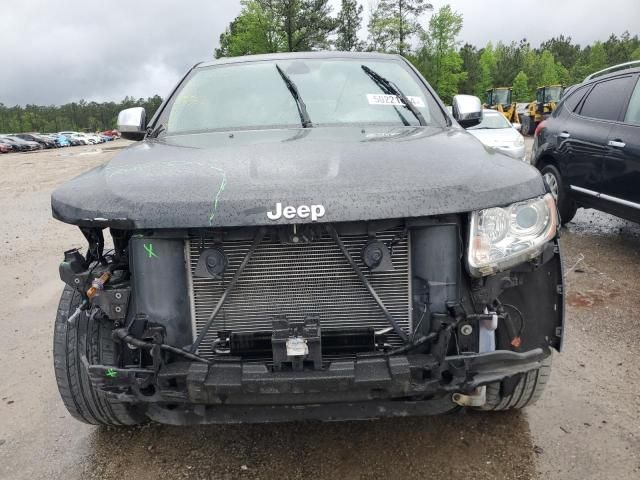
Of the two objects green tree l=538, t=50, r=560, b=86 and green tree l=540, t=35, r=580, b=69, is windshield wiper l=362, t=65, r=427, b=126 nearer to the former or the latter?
green tree l=538, t=50, r=560, b=86

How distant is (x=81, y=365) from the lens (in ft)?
7.34

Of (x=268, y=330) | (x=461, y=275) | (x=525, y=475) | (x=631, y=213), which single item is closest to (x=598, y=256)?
(x=631, y=213)

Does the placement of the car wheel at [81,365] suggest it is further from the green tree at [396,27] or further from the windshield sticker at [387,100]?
the green tree at [396,27]

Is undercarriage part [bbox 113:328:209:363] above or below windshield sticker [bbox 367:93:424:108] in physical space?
below

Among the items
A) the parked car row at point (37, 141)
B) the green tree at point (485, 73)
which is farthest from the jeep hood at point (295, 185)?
the green tree at point (485, 73)

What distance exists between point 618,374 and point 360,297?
1905mm

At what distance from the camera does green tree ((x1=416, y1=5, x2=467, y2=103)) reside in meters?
40.2

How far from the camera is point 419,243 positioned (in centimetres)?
192

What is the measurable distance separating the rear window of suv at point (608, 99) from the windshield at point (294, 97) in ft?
9.47

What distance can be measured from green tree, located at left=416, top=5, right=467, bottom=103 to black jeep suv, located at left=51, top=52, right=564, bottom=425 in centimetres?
4025

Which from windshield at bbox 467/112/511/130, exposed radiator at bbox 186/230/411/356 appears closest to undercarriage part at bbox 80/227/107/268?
exposed radiator at bbox 186/230/411/356

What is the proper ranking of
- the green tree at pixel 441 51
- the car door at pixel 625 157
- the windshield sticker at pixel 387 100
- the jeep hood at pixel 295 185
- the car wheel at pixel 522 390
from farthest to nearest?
the green tree at pixel 441 51, the car door at pixel 625 157, the windshield sticker at pixel 387 100, the car wheel at pixel 522 390, the jeep hood at pixel 295 185

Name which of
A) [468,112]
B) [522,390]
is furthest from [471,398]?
[468,112]

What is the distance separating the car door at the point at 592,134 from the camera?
5.16m
